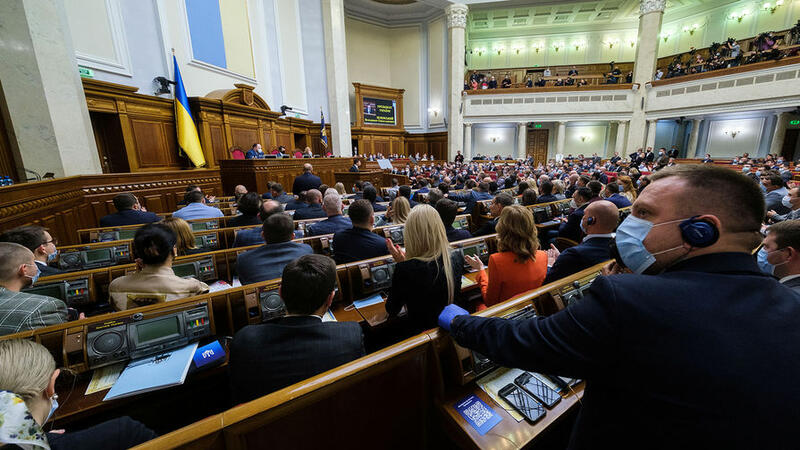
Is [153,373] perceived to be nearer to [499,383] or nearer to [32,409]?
[32,409]

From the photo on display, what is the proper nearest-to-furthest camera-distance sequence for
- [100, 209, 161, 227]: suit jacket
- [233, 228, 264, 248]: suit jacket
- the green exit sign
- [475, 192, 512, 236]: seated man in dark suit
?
[233, 228, 264, 248]: suit jacket
[100, 209, 161, 227]: suit jacket
[475, 192, 512, 236]: seated man in dark suit
the green exit sign

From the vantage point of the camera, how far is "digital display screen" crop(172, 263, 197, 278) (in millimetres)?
2655

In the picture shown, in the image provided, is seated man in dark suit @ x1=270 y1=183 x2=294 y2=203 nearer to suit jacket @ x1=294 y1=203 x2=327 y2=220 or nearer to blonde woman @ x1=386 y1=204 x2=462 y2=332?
suit jacket @ x1=294 y1=203 x2=327 y2=220

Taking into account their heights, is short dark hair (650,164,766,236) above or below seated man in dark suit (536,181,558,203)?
above

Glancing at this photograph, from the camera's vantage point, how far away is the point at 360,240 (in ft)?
9.40

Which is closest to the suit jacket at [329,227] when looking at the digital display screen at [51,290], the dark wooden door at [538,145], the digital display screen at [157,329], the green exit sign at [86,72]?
the digital display screen at [157,329]

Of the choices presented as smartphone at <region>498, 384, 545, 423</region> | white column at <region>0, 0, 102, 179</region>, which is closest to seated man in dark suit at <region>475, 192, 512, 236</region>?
smartphone at <region>498, 384, 545, 423</region>

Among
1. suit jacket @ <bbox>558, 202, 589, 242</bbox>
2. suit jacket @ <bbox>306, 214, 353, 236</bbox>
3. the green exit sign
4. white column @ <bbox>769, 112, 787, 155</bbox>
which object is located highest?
the green exit sign

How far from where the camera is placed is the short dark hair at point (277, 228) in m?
2.42

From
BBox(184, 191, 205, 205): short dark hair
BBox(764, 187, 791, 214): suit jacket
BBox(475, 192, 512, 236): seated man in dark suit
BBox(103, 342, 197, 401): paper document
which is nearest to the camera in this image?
BBox(103, 342, 197, 401): paper document

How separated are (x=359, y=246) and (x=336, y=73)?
10.7 m

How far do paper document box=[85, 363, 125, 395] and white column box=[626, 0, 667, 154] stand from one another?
19.1 metres

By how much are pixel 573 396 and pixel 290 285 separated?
1.35 metres

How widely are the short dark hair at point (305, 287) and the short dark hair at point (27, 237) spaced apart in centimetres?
235
